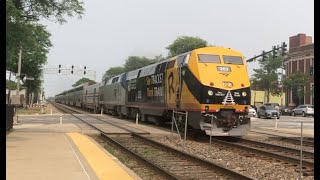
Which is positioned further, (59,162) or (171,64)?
(171,64)

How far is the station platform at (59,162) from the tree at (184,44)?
7794 cm

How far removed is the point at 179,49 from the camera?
94.3m

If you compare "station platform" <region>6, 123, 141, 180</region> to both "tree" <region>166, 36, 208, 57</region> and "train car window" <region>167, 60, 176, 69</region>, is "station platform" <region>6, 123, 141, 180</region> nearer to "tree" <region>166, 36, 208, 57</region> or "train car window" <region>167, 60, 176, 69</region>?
"train car window" <region>167, 60, 176, 69</region>

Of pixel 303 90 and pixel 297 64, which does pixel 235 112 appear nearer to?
pixel 303 90

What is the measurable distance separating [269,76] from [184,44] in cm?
2331

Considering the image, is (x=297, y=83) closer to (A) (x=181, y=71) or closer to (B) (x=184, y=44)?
(B) (x=184, y=44)

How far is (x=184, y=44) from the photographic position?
94250mm

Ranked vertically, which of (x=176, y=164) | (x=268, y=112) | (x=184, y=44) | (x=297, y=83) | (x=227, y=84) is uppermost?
(x=184, y=44)

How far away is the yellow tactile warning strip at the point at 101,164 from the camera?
31.3 feet

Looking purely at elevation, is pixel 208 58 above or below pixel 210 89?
above

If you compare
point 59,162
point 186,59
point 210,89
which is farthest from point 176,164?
point 186,59

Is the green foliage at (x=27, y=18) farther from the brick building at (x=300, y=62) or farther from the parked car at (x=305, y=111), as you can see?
the brick building at (x=300, y=62)

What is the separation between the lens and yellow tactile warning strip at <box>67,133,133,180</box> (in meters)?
9.53

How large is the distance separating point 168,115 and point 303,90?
57388 mm
